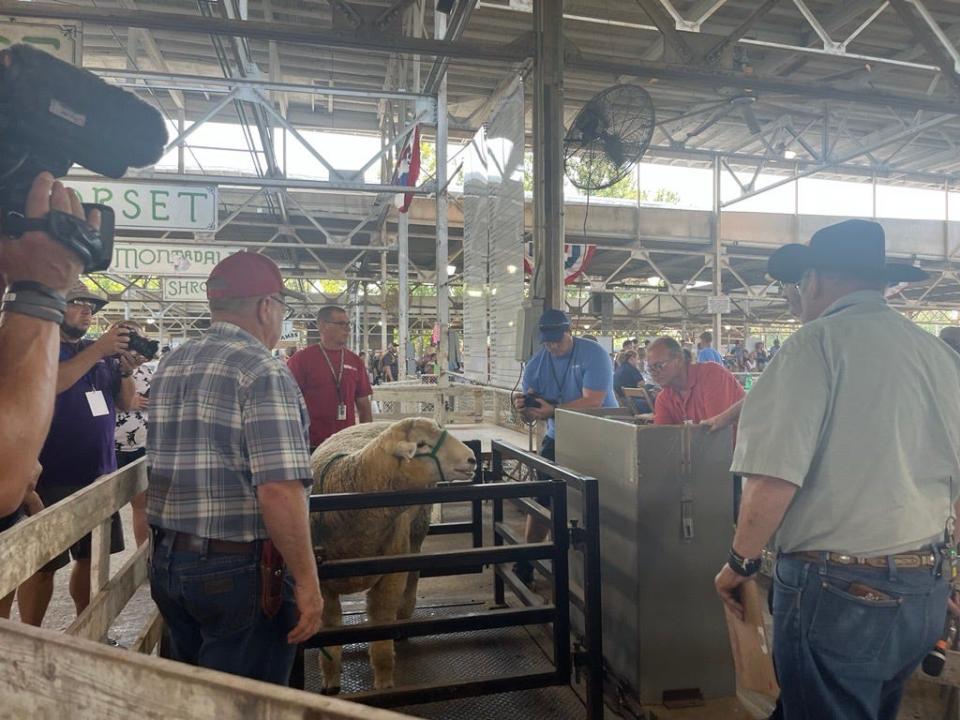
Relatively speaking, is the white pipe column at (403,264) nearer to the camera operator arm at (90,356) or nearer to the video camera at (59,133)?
the camera operator arm at (90,356)

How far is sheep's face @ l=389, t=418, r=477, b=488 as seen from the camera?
3074 mm

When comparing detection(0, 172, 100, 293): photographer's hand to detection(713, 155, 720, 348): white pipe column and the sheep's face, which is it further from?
detection(713, 155, 720, 348): white pipe column

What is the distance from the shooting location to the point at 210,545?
6.46ft

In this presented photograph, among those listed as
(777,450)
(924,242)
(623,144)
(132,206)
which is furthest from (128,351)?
(924,242)

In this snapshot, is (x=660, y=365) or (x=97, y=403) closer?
(x=97, y=403)

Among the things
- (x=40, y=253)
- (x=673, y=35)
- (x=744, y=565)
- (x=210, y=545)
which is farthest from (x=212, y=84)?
(x=744, y=565)

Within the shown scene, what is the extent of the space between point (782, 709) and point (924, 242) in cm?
1589

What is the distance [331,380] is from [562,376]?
5.99 feet

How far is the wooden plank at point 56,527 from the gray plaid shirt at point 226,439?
1.09 ft

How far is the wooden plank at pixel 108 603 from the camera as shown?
2207mm

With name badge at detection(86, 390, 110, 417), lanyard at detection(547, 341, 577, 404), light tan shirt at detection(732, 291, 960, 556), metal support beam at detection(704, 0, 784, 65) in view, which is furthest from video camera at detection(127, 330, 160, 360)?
metal support beam at detection(704, 0, 784, 65)

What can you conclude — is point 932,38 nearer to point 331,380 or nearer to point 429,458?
point 331,380

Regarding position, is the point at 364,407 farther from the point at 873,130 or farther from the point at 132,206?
the point at 873,130

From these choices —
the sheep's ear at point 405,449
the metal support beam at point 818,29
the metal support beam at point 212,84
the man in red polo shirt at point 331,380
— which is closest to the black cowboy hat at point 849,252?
the sheep's ear at point 405,449
